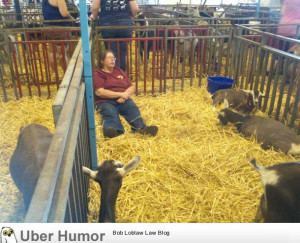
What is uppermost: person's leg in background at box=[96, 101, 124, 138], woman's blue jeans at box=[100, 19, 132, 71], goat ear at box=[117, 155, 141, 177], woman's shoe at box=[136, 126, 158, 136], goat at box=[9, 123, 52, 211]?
woman's blue jeans at box=[100, 19, 132, 71]

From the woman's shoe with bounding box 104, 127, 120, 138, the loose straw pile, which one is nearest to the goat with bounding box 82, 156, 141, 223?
the loose straw pile

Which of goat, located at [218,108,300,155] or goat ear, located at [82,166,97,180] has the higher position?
goat ear, located at [82,166,97,180]

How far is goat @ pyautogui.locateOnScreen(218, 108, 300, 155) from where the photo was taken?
12.9 feet

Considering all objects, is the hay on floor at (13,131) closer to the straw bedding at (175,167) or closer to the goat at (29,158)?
the straw bedding at (175,167)

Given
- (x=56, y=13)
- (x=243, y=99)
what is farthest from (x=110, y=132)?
(x=56, y=13)

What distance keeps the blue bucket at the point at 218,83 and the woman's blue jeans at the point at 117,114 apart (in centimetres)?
197

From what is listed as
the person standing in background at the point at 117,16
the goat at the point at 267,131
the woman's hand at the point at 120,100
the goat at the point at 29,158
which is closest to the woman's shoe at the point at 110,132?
the woman's hand at the point at 120,100

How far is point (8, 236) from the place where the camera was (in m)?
1.34

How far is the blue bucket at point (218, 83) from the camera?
19.5ft

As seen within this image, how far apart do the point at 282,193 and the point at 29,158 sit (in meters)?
1.97

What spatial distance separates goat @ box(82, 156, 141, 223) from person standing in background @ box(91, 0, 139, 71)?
12.7 ft

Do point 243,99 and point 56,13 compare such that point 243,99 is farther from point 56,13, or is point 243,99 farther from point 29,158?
point 56,13

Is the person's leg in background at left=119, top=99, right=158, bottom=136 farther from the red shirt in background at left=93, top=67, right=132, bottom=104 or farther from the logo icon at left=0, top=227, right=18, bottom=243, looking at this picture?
the logo icon at left=0, top=227, right=18, bottom=243

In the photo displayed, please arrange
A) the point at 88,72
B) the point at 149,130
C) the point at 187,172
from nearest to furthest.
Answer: the point at 88,72, the point at 187,172, the point at 149,130
